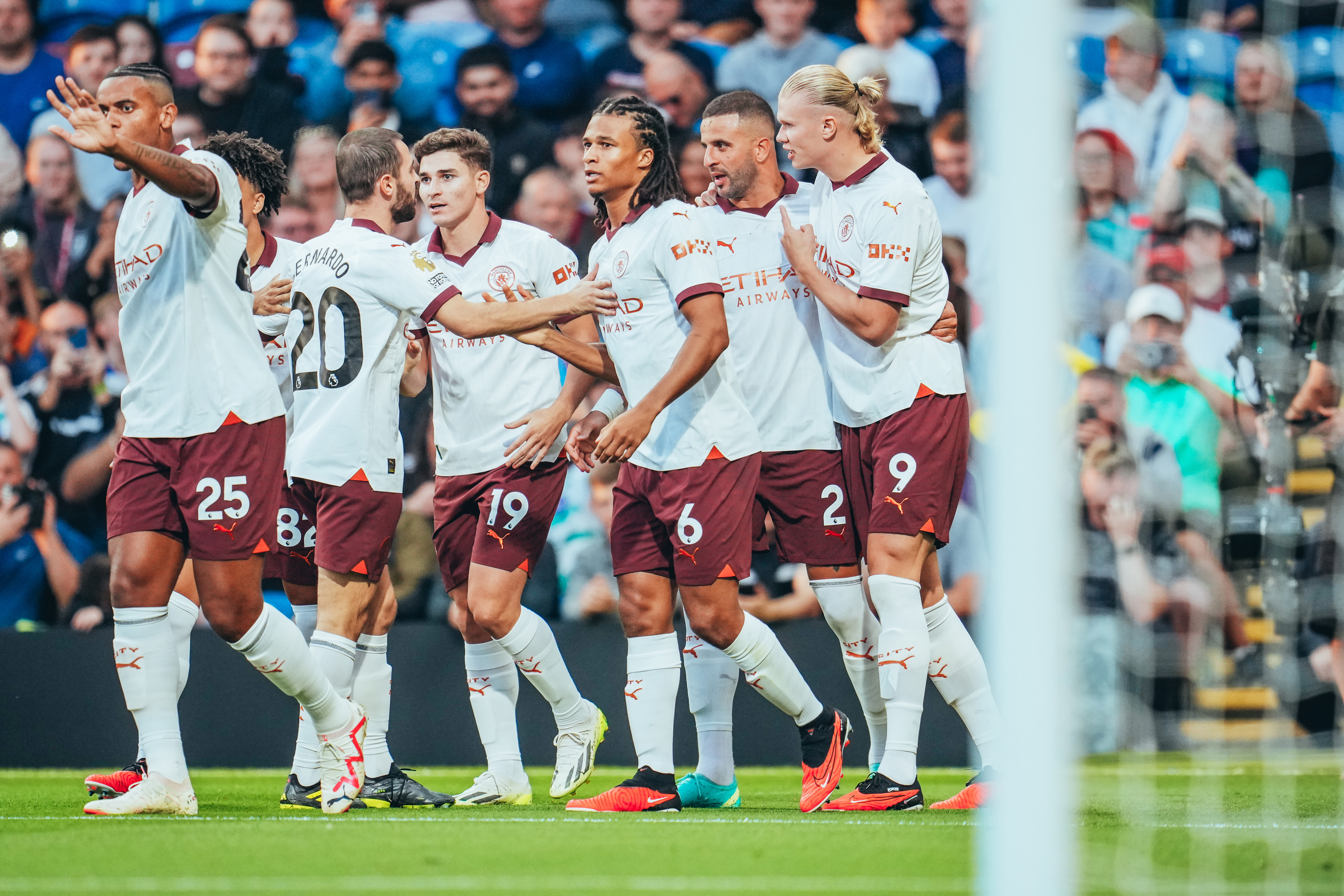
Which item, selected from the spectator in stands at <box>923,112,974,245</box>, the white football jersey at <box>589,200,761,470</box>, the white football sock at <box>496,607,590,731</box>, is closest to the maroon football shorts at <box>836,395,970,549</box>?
the white football jersey at <box>589,200,761,470</box>

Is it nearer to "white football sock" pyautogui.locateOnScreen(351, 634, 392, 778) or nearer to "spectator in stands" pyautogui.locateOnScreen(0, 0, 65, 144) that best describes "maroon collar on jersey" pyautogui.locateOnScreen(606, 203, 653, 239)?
"white football sock" pyautogui.locateOnScreen(351, 634, 392, 778)

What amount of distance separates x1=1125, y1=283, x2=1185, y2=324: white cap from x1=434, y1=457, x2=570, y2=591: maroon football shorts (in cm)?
235

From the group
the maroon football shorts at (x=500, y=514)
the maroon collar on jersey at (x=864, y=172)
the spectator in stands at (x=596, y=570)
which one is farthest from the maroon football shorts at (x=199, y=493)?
the spectator in stands at (x=596, y=570)

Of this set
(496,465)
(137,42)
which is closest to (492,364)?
(496,465)

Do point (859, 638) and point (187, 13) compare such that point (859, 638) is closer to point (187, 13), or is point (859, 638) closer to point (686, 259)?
point (686, 259)

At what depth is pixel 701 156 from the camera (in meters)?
7.33

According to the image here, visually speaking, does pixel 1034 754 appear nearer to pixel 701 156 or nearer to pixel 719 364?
pixel 719 364

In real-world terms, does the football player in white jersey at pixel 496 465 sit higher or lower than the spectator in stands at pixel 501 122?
lower

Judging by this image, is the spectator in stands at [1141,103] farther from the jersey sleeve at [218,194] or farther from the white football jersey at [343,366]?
the jersey sleeve at [218,194]

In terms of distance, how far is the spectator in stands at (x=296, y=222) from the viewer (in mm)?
8352

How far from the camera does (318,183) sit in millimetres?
8375

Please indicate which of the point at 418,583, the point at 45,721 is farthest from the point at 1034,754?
the point at 45,721

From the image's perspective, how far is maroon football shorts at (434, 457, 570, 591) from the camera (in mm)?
4758

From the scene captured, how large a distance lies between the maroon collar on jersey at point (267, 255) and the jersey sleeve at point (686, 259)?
194cm
